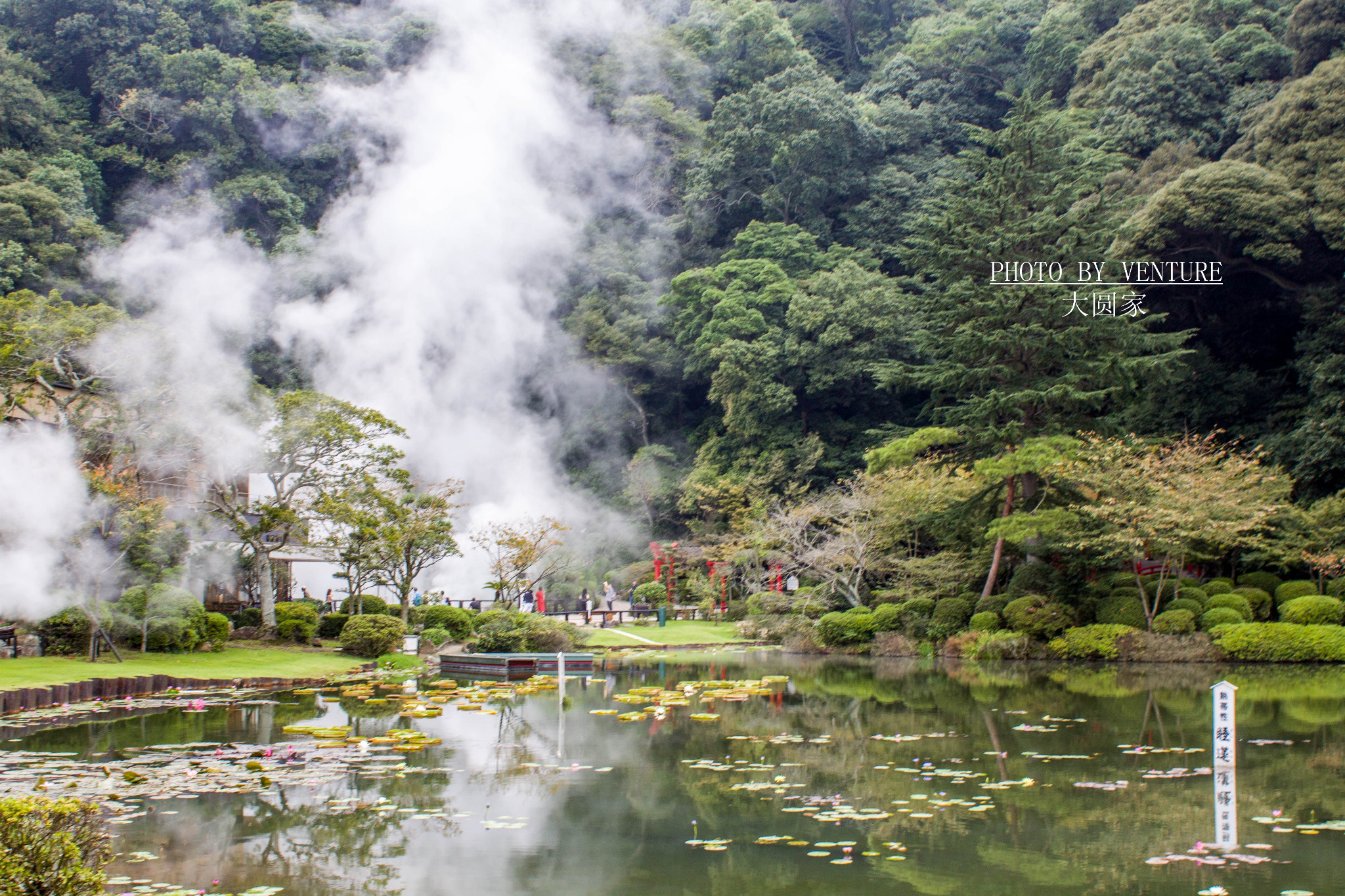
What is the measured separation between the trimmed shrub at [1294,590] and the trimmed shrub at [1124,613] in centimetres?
349

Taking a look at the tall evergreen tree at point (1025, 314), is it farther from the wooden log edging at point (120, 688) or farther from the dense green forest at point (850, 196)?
the wooden log edging at point (120, 688)

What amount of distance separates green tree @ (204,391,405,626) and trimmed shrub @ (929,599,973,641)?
43.5ft

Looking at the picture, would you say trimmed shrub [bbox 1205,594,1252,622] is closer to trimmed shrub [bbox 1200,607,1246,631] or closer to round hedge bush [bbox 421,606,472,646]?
trimmed shrub [bbox 1200,607,1246,631]

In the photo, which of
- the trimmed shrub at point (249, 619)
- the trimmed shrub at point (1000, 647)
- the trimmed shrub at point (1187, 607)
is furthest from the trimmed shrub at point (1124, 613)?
the trimmed shrub at point (249, 619)

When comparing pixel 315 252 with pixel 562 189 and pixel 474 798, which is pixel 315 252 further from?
pixel 474 798

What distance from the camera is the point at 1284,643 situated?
18734 millimetres

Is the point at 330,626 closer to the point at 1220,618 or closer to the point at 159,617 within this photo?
the point at 159,617

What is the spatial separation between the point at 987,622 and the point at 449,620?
42.5 feet

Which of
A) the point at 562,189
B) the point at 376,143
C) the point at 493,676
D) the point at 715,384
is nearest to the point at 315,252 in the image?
the point at 376,143

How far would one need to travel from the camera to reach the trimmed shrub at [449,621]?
2550 centimetres

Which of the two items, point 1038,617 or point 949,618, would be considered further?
point 949,618

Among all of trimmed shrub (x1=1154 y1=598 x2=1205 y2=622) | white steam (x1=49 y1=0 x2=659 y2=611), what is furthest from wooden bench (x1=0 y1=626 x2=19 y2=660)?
trimmed shrub (x1=1154 y1=598 x2=1205 y2=622)

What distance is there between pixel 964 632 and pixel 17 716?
17.7 m

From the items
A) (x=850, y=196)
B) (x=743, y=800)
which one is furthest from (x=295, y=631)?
(x=850, y=196)
